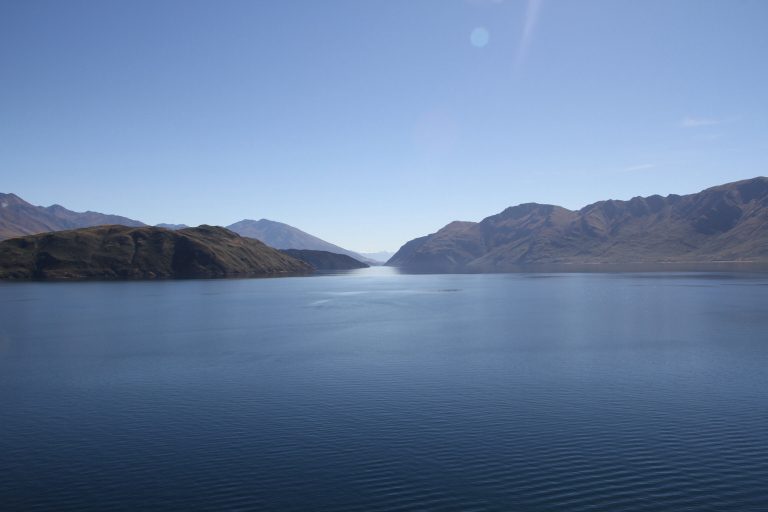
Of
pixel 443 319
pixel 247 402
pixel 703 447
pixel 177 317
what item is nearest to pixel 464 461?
pixel 703 447

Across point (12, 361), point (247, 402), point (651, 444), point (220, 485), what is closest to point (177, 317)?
point (12, 361)

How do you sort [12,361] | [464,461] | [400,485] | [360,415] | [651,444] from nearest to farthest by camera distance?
[400,485] → [464,461] → [651,444] → [360,415] → [12,361]

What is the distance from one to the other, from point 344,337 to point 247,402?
4398 cm

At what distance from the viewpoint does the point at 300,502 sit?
30.3 meters

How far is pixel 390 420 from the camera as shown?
4497cm

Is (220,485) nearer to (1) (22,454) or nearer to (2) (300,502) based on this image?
(2) (300,502)

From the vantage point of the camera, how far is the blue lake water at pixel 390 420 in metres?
31.5

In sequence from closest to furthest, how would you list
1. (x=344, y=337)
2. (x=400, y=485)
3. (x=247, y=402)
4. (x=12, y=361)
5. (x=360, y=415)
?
(x=400, y=485)
(x=360, y=415)
(x=247, y=402)
(x=12, y=361)
(x=344, y=337)

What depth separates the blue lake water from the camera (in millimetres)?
31500

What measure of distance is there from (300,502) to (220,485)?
5.84m

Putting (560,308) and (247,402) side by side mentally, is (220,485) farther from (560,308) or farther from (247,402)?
(560,308)

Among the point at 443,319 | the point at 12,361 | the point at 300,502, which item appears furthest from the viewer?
the point at 443,319

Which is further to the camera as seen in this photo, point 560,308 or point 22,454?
point 560,308

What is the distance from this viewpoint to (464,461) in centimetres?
3578
